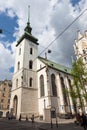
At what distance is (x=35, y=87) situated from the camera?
34688 millimetres

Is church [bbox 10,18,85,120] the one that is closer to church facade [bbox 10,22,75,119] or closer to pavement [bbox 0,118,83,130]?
church facade [bbox 10,22,75,119]

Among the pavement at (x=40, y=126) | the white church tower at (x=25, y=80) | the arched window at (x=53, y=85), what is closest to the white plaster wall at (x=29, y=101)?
the white church tower at (x=25, y=80)

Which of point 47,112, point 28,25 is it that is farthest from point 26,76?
point 28,25

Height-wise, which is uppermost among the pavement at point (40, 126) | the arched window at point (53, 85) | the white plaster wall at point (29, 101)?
the arched window at point (53, 85)

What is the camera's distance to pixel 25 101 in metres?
30.9

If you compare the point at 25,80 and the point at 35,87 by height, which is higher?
the point at 25,80

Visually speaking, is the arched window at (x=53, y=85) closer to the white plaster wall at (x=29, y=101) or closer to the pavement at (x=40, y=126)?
the white plaster wall at (x=29, y=101)

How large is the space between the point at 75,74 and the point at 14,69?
836 inches

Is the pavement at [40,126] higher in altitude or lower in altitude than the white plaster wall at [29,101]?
lower

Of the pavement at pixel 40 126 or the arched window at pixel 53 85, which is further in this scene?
the arched window at pixel 53 85

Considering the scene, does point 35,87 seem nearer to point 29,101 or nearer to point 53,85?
point 29,101

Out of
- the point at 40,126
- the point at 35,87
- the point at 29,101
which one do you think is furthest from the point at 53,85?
the point at 40,126

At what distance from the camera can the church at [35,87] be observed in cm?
3064

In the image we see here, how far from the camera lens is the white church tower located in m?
30.7
